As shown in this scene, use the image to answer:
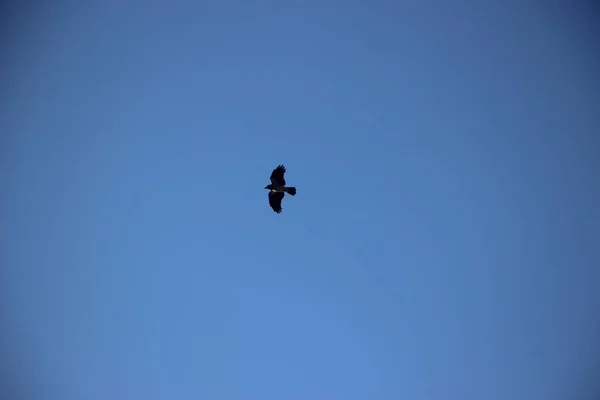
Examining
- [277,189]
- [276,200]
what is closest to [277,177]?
[277,189]

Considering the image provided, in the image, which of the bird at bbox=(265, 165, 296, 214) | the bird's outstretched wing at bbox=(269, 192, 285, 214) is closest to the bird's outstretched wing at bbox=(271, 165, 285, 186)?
the bird at bbox=(265, 165, 296, 214)

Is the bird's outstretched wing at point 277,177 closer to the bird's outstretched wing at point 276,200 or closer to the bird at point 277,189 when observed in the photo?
the bird at point 277,189

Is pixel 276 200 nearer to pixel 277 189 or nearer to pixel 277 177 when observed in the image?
pixel 277 189

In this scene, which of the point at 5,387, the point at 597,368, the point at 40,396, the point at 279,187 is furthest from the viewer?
the point at 5,387

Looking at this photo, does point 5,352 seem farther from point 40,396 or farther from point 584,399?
point 584,399

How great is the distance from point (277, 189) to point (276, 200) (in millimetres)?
464

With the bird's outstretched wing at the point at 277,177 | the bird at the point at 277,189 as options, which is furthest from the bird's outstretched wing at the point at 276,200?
the bird's outstretched wing at the point at 277,177

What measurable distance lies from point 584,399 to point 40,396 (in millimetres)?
39510

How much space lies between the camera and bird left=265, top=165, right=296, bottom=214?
17.7 meters

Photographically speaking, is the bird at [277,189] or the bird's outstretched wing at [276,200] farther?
the bird's outstretched wing at [276,200]

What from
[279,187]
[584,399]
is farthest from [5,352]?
[584,399]

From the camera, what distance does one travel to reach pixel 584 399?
3134cm

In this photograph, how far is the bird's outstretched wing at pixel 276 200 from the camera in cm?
1805

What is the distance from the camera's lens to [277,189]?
17859 mm
